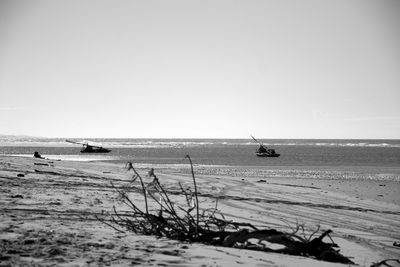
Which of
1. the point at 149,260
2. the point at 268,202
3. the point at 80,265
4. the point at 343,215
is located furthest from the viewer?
the point at 268,202

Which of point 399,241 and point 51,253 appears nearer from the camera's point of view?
point 51,253

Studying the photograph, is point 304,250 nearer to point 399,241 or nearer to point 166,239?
point 166,239

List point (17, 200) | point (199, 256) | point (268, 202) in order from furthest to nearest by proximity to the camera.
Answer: point (268, 202), point (17, 200), point (199, 256)

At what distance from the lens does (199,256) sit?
11.5 ft

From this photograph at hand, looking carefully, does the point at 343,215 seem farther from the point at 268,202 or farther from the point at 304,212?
the point at 268,202

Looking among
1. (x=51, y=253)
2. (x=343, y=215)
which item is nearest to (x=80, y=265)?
(x=51, y=253)

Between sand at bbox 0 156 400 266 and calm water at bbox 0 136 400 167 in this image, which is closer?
sand at bbox 0 156 400 266

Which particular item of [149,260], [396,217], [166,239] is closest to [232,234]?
[166,239]

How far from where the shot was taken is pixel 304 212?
9.11m

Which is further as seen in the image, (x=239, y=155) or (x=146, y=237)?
(x=239, y=155)

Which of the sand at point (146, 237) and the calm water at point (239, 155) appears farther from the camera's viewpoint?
the calm water at point (239, 155)

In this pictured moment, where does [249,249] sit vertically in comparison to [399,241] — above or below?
above

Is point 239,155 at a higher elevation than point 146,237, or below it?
below

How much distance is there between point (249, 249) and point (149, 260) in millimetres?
1322
